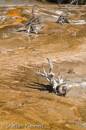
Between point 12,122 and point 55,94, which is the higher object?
Result: point 12,122

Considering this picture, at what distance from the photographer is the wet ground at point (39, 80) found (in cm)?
478

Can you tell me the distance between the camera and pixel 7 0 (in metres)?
50.0

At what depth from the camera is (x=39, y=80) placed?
8844 mm

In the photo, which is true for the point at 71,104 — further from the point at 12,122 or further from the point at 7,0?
the point at 7,0

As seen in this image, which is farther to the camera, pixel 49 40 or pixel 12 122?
pixel 49 40

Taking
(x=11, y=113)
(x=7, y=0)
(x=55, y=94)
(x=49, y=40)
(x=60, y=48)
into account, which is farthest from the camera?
(x=7, y=0)

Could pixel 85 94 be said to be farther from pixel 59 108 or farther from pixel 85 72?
pixel 85 72

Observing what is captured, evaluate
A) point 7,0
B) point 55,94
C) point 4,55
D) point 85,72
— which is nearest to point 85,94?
point 55,94

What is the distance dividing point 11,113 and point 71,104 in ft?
7.68

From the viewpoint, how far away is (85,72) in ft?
32.1

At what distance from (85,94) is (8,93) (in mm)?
3025

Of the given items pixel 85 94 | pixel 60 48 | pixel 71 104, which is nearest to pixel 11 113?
pixel 71 104

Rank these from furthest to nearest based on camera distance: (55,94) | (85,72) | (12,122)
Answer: (85,72) < (55,94) < (12,122)

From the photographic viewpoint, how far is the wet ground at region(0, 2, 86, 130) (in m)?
4.78
